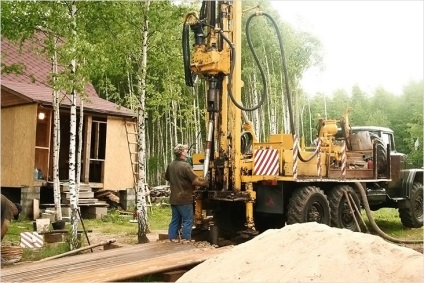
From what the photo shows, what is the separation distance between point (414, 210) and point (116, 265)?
9.14 m

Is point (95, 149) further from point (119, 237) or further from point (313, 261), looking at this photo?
point (313, 261)

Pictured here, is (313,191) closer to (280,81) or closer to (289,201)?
(289,201)

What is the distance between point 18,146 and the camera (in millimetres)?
18188

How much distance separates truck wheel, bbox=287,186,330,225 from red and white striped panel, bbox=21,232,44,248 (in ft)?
16.6

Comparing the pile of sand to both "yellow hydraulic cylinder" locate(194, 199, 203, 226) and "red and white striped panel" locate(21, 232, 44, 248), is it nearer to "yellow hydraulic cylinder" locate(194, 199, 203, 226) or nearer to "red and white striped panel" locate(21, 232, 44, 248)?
"yellow hydraulic cylinder" locate(194, 199, 203, 226)

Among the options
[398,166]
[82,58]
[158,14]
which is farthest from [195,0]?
[398,166]

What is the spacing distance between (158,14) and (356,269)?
8700 millimetres

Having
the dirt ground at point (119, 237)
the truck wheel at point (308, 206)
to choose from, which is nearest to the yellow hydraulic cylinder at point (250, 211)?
the truck wheel at point (308, 206)

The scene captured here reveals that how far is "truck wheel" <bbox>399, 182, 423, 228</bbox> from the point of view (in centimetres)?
1350

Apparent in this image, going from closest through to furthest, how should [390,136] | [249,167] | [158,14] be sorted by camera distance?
[249,167], [158,14], [390,136]

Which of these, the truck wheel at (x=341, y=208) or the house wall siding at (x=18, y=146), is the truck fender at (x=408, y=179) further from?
the house wall siding at (x=18, y=146)

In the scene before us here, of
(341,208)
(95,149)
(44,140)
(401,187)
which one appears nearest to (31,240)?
(341,208)

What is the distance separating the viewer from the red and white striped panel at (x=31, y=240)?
1061 cm

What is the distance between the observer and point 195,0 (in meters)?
16.3
